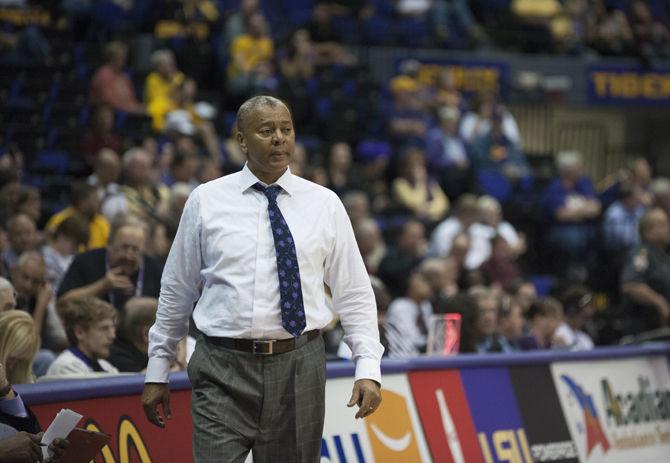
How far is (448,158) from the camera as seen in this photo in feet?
53.1

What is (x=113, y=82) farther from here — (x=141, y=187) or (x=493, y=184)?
(x=493, y=184)

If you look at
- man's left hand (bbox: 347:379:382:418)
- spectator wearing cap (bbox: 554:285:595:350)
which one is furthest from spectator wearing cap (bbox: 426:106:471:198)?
man's left hand (bbox: 347:379:382:418)

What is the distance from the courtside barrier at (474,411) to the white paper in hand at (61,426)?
54cm

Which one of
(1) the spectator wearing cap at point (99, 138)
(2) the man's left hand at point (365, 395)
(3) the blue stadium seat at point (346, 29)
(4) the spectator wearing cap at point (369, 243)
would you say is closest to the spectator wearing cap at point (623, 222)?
(4) the spectator wearing cap at point (369, 243)

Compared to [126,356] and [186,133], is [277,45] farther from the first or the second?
[126,356]

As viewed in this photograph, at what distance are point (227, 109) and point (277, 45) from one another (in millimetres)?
1469

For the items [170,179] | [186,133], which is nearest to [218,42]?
[186,133]

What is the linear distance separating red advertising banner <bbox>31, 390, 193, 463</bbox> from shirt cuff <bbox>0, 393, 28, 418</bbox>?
1.49ft

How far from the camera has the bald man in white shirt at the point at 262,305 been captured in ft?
16.9

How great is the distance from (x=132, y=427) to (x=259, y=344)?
4.77 feet

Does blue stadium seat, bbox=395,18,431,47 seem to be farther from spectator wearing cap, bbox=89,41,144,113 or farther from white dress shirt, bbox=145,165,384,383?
white dress shirt, bbox=145,165,384,383

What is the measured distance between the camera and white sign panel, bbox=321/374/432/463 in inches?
287

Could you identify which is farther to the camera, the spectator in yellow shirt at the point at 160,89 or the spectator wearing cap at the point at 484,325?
the spectator in yellow shirt at the point at 160,89

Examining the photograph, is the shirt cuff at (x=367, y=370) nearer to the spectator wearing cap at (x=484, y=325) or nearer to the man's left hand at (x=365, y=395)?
the man's left hand at (x=365, y=395)
